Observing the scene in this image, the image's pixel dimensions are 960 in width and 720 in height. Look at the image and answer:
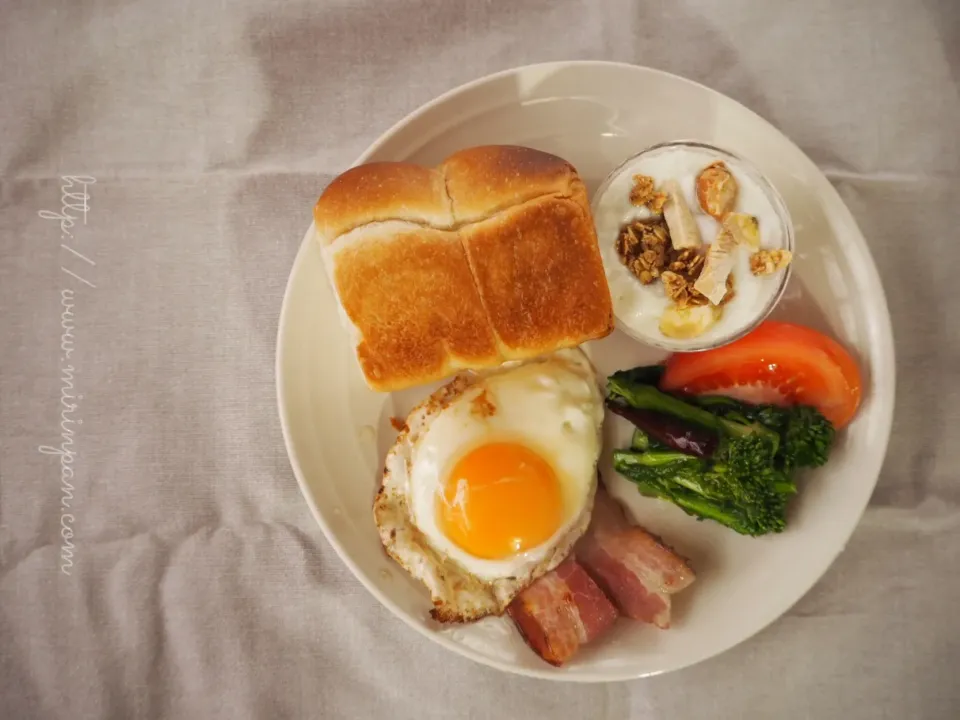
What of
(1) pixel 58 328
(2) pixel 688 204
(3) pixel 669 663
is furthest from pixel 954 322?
(1) pixel 58 328

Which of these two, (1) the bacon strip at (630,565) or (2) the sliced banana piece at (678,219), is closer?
(2) the sliced banana piece at (678,219)

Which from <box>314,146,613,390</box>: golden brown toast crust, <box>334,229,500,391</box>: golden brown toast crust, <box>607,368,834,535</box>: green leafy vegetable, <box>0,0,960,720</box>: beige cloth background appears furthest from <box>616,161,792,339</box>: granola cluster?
<box>0,0,960,720</box>: beige cloth background

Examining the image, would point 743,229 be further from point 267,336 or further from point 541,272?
point 267,336

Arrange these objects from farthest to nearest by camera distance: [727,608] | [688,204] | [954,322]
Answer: [954,322] → [727,608] → [688,204]

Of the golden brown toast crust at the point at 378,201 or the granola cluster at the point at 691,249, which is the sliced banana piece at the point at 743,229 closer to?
the granola cluster at the point at 691,249

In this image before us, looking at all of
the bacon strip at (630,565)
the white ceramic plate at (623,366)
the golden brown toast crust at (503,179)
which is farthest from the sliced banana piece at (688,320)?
the bacon strip at (630,565)

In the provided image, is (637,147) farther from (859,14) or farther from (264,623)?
(264,623)

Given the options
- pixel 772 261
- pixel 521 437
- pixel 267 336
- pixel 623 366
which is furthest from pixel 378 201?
pixel 772 261
